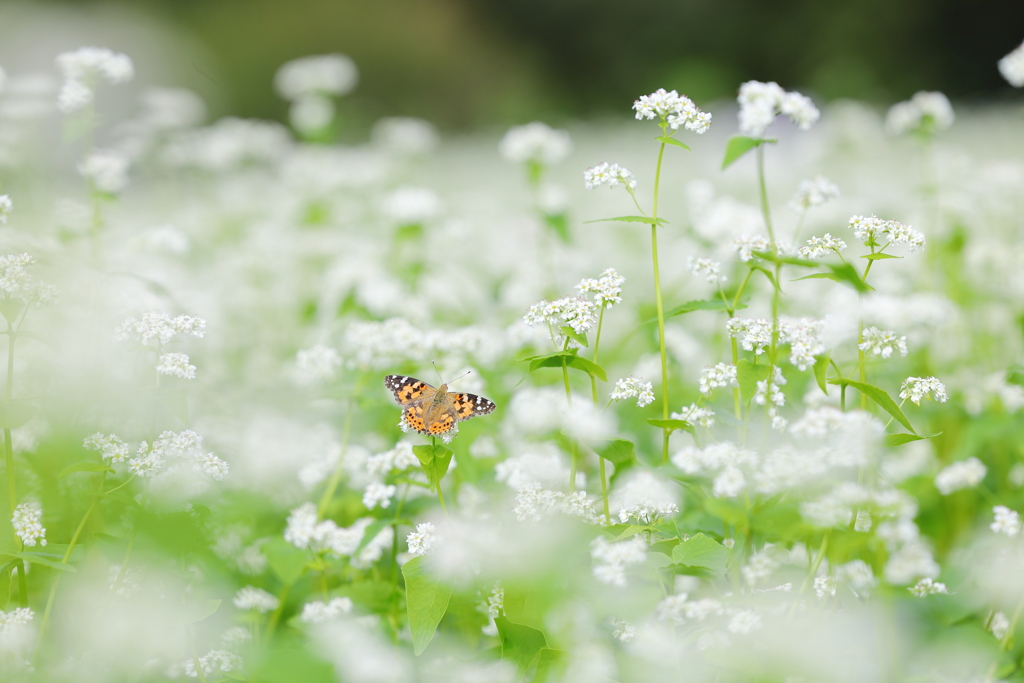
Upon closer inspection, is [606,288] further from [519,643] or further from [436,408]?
[519,643]

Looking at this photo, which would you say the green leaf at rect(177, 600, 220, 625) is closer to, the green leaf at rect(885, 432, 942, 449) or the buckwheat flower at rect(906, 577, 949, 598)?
the green leaf at rect(885, 432, 942, 449)

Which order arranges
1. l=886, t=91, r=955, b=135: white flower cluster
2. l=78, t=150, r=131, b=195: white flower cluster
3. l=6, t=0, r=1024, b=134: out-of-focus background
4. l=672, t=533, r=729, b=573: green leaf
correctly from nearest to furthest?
l=672, t=533, r=729, b=573: green leaf → l=78, t=150, r=131, b=195: white flower cluster → l=886, t=91, r=955, b=135: white flower cluster → l=6, t=0, r=1024, b=134: out-of-focus background

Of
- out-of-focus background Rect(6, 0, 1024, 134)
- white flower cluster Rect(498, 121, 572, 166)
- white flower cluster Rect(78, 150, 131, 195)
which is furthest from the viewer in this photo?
out-of-focus background Rect(6, 0, 1024, 134)

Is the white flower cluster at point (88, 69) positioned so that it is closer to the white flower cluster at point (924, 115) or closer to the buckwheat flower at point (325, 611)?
the buckwheat flower at point (325, 611)

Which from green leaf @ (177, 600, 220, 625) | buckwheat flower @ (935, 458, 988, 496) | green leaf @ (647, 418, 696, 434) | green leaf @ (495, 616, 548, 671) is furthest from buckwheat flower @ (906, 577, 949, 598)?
green leaf @ (177, 600, 220, 625)

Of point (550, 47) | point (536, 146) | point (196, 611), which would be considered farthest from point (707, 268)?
point (550, 47)

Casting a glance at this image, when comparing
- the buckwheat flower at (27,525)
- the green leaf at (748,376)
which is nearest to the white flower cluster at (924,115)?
the green leaf at (748,376)
